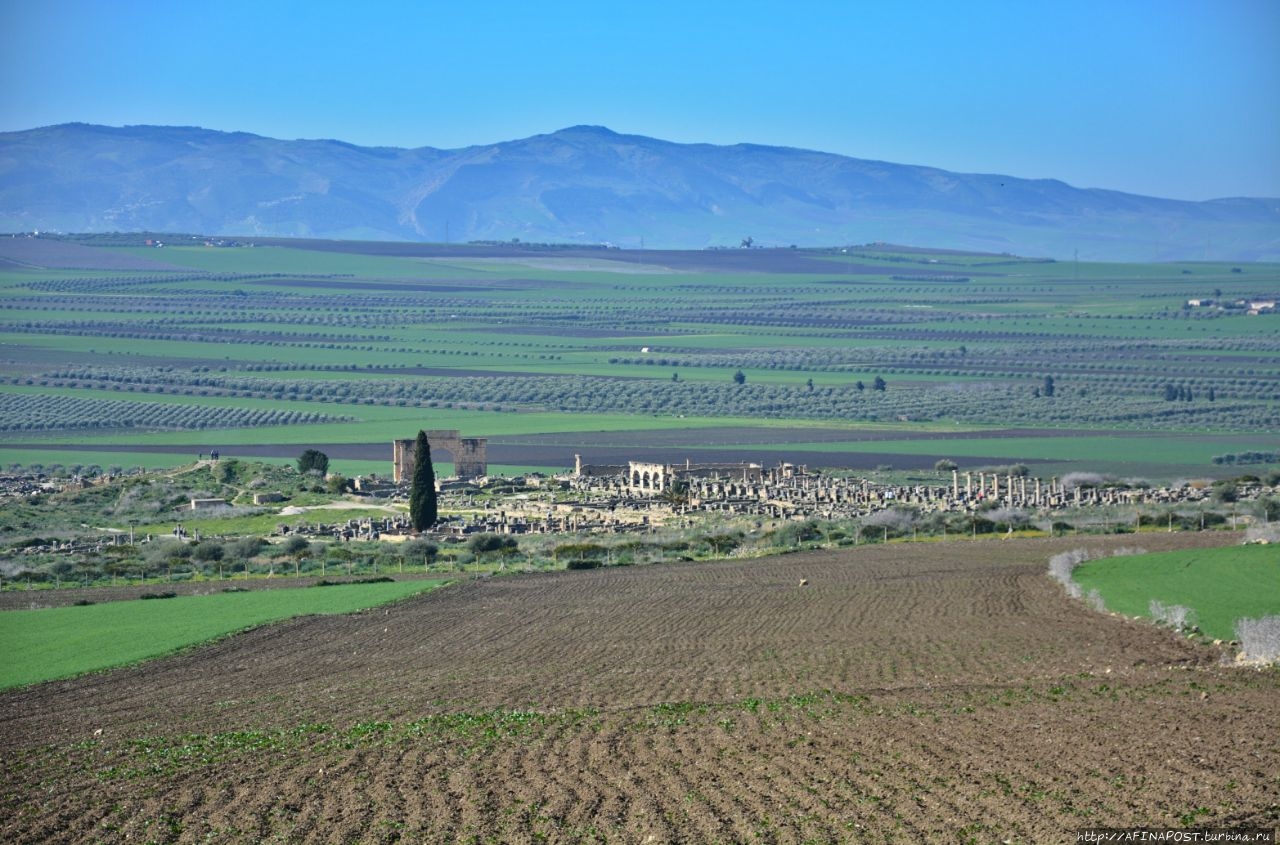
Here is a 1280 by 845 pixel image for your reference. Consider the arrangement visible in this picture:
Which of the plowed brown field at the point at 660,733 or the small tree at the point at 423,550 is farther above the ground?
the plowed brown field at the point at 660,733

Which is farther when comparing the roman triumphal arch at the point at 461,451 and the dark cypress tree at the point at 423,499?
the roman triumphal arch at the point at 461,451

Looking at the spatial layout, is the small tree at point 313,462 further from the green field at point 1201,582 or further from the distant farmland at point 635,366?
the green field at point 1201,582

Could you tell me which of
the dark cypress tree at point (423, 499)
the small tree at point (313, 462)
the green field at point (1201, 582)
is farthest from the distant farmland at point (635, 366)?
the green field at point (1201, 582)

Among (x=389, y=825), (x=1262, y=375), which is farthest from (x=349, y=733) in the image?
(x=1262, y=375)

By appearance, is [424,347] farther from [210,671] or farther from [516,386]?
[210,671]

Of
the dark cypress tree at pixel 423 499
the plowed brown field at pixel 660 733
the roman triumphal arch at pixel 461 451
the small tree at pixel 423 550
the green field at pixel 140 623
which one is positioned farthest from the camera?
the roman triumphal arch at pixel 461 451
